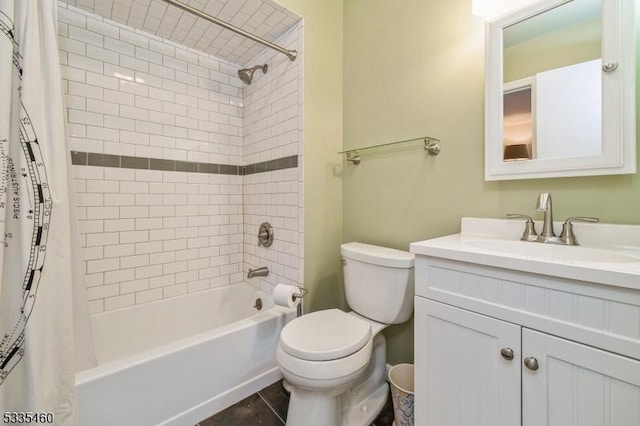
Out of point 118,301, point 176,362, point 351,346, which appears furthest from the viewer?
point 118,301

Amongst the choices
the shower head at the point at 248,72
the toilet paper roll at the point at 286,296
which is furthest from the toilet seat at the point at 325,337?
the shower head at the point at 248,72

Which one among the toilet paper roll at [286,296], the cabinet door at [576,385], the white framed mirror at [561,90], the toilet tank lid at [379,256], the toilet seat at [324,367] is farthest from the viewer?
the toilet paper roll at [286,296]

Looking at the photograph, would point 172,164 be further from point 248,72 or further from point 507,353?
point 507,353

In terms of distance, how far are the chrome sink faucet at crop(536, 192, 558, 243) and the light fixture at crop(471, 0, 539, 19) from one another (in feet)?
2.57

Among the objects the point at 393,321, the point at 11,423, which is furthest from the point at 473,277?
the point at 11,423

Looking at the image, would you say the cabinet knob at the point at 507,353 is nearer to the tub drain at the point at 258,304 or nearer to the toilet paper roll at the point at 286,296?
the toilet paper roll at the point at 286,296

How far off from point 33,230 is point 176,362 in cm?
76

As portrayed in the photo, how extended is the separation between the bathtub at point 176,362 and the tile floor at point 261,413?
0.04 m

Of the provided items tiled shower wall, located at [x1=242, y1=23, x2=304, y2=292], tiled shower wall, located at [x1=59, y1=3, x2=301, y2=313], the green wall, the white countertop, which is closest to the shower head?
tiled shower wall, located at [x1=242, y1=23, x2=304, y2=292]

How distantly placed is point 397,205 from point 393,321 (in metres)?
0.63

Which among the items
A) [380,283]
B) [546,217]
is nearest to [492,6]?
[546,217]

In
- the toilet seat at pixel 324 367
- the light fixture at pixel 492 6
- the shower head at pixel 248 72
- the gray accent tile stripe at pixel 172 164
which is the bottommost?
the toilet seat at pixel 324 367

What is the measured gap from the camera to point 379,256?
4.17 feet

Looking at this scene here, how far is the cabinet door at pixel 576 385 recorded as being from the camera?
594 millimetres
